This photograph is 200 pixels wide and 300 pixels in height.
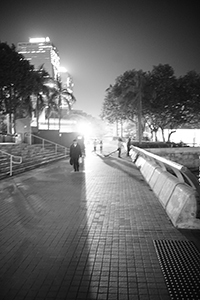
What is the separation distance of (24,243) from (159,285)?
8.14 ft

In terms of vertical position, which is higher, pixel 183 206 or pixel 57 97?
pixel 57 97

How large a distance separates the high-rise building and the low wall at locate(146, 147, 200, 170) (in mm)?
144960

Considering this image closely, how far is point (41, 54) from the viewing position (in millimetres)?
167000

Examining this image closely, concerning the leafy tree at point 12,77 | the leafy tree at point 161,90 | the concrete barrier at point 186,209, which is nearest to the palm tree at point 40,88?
the leafy tree at point 12,77

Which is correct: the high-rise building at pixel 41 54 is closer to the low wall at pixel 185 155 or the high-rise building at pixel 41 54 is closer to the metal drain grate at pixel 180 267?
the low wall at pixel 185 155

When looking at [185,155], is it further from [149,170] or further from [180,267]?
[180,267]

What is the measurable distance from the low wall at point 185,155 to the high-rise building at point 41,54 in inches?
5707

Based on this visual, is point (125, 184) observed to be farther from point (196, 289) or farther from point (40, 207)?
point (196, 289)

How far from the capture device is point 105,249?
4.01 metres

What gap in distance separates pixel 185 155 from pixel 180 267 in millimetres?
28237

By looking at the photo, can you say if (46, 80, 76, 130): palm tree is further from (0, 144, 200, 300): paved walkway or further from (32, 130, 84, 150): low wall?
(0, 144, 200, 300): paved walkway

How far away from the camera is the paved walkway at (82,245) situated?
2.96 meters

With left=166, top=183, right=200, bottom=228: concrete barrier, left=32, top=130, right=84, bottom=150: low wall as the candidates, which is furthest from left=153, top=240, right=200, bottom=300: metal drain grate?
left=32, top=130, right=84, bottom=150: low wall

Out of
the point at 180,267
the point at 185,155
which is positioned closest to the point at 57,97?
the point at 185,155
